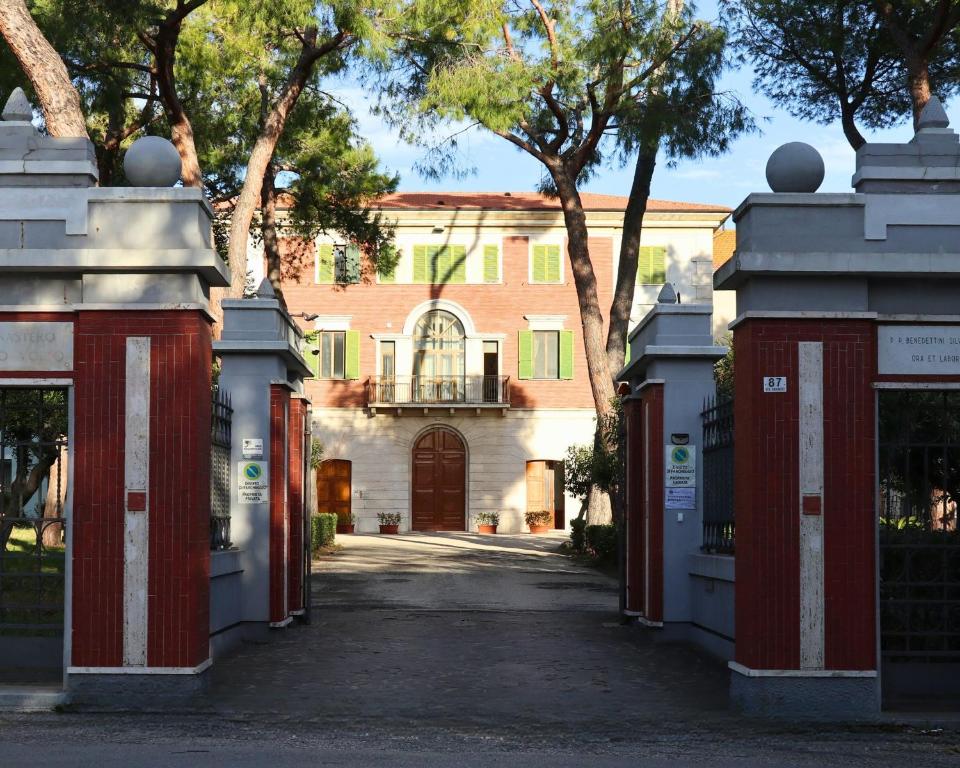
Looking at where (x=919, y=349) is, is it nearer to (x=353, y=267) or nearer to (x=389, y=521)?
(x=353, y=267)

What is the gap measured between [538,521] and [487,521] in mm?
1679

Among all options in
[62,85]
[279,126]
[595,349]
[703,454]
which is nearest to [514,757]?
[703,454]

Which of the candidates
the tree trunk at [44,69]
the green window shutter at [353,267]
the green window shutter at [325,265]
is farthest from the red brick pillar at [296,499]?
the green window shutter at [325,265]

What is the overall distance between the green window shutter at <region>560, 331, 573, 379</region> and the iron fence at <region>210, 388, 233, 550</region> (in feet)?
104

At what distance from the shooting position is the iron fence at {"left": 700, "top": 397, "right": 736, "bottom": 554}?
12.1m

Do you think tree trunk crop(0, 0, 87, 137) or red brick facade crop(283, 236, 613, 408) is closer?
tree trunk crop(0, 0, 87, 137)

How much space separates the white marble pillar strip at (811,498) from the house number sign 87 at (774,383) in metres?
0.10

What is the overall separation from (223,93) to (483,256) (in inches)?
788

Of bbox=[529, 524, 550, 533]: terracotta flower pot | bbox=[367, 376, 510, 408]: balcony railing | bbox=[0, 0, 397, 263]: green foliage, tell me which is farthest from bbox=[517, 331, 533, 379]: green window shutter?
bbox=[0, 0, 397, 263]: green foliage

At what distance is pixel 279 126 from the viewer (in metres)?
22.2

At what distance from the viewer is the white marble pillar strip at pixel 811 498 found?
9.09 metres

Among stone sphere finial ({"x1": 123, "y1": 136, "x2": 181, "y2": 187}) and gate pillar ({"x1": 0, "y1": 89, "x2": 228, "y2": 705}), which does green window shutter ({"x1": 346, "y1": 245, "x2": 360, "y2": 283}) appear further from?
gate pillar ({"x1": 0, "y1": 89, "x2": 228, "y2": 705})

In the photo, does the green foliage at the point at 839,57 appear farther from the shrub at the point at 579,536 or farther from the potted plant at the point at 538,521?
the potted plant at the point at 538,521

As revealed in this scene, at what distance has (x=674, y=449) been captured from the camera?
44.1ft
